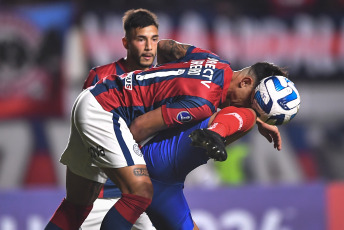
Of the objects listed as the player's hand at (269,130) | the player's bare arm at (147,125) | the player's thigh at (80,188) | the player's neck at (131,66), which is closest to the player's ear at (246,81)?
the player's hand at (269,130)

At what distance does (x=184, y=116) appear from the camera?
3930 millimetres

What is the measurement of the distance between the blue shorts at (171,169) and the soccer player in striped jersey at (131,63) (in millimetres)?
654

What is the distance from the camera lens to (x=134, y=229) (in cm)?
495

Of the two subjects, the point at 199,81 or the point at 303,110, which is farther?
the point at 303,110

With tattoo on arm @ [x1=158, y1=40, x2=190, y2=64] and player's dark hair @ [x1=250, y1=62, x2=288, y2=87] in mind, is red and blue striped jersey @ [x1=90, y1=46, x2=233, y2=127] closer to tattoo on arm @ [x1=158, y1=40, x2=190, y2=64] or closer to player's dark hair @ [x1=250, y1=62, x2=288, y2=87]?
player's dark hair @ [x1=250, y1=62, x2=288, y2=87]

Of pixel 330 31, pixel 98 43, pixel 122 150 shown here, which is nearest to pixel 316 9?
pixel 330 31

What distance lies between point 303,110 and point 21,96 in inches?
158

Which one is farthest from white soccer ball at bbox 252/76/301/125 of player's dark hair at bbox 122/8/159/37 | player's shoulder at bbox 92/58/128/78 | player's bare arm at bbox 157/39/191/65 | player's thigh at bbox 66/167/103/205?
player's dark hair at bbox 122/8/159/37

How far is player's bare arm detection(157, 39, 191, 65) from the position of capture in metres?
4.71

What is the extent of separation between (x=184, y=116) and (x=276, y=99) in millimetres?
588

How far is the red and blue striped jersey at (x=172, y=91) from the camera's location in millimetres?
3939

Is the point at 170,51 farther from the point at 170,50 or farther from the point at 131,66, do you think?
the point at 131,66

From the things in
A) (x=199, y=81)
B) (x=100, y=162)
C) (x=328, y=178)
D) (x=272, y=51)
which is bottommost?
(x=328, y=178)

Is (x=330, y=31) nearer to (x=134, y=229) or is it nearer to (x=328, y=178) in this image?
(x=328, y=178)
